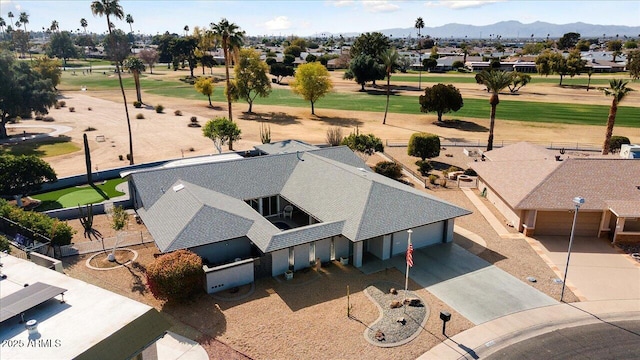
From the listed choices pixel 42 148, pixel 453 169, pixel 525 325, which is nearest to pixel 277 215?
pixel 525 325

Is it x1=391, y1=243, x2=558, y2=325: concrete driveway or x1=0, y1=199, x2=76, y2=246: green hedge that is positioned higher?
x1=0, y1=199, x2=76, y2=246: green hedge

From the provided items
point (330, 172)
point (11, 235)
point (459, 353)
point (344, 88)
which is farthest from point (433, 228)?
point (344, 88)

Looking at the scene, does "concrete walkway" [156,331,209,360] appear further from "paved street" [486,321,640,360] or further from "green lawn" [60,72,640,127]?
"green lawn" [60,72,640,127]

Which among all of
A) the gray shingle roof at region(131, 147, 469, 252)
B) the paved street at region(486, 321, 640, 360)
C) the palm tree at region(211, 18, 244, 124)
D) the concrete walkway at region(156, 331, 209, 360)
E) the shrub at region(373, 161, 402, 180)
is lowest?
the paved street at region(486, 321, 640, 360)

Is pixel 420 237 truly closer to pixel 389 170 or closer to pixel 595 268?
pixel 595 268

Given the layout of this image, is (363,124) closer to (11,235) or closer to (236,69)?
(236,69)

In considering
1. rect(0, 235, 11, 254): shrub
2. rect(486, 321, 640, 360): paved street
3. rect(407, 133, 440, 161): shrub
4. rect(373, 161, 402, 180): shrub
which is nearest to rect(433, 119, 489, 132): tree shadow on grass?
rect(407, 133, 440, 161): shrub

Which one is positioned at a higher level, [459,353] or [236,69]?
[236,69]
